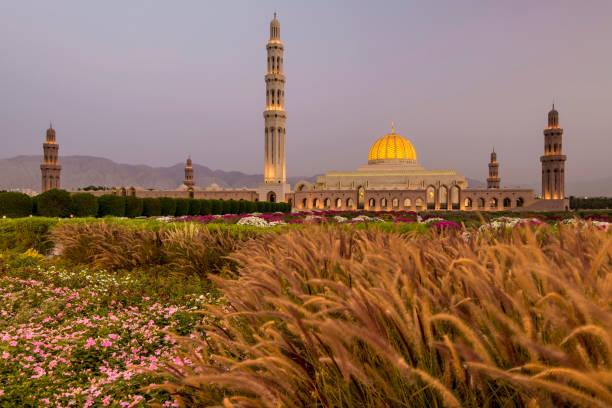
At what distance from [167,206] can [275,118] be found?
3726cm

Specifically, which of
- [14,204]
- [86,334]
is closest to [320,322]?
[86,334]

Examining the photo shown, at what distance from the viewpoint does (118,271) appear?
6.58 meters

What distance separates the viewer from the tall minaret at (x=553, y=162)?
56.0 metres

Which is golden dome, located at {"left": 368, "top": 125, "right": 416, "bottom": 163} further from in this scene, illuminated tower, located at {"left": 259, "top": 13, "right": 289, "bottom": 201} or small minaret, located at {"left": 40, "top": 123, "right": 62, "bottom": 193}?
small minaret, located at {"left": 40, "top": 123, "right": 62, "bottom": 193}

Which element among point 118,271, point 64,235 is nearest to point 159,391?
point 118,271

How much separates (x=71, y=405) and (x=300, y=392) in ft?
6.49

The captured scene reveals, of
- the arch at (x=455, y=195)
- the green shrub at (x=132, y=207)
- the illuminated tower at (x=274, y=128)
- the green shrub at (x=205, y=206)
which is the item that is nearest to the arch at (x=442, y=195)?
the arch at (x=455, y=195)

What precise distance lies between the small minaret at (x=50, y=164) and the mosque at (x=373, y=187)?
0.62 meters

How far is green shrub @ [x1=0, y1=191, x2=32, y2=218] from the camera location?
14.6 metres

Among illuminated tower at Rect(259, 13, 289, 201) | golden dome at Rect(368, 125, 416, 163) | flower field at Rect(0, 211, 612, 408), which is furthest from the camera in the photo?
golden dome at Rect(368, 125, 416, 163)

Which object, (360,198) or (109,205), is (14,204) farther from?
(360,198)

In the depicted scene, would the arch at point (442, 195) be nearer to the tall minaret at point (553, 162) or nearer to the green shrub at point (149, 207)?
the tall minaret at point (553, 162)

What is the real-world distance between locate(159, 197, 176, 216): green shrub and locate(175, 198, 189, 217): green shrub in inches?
21.7

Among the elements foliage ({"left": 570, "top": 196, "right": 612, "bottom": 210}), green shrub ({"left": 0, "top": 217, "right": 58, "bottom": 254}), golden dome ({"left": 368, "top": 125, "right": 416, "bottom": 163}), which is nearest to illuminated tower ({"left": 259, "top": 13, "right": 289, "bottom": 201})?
golden dome ({"left": 368, "top": 125, "right": 416, "bottom": 163})
